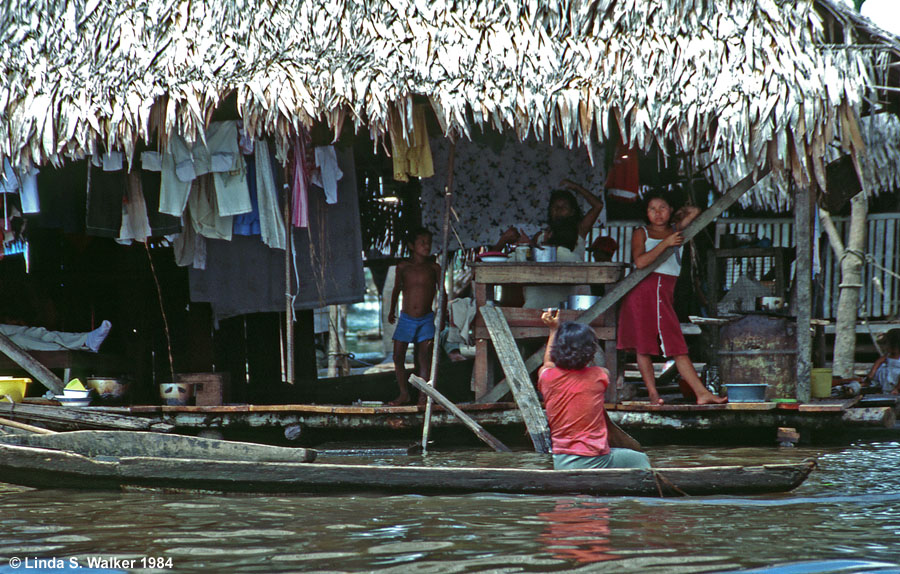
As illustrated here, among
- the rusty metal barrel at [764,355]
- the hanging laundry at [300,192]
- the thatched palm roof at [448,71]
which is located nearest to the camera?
the thatched palm roof at [448,71]

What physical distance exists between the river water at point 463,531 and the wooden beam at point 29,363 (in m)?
2.20

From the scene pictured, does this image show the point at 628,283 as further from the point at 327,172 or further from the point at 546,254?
the point at 327,172

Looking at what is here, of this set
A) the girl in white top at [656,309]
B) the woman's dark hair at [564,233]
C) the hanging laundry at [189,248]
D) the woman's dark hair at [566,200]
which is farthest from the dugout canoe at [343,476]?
the woman's dark hair at [566,200]

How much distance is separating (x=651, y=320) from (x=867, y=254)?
5.48 meters

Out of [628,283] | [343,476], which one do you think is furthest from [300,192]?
[343,476]

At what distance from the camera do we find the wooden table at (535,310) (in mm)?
7402

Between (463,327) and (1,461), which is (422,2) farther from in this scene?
(1,461)

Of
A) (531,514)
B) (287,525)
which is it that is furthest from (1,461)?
(531,514)

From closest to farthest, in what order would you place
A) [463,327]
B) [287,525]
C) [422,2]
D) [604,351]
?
1. [287,525]
2. [422,2]
3. [604,351]
4. [463,327]

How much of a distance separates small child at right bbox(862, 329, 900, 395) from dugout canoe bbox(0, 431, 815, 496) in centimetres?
530

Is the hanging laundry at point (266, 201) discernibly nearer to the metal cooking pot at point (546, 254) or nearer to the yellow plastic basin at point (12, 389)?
the metal cooking pot at point (546, 254)

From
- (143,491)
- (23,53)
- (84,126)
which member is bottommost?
(143,491)

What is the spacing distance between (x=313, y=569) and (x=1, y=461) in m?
2.79

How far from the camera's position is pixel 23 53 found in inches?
294
